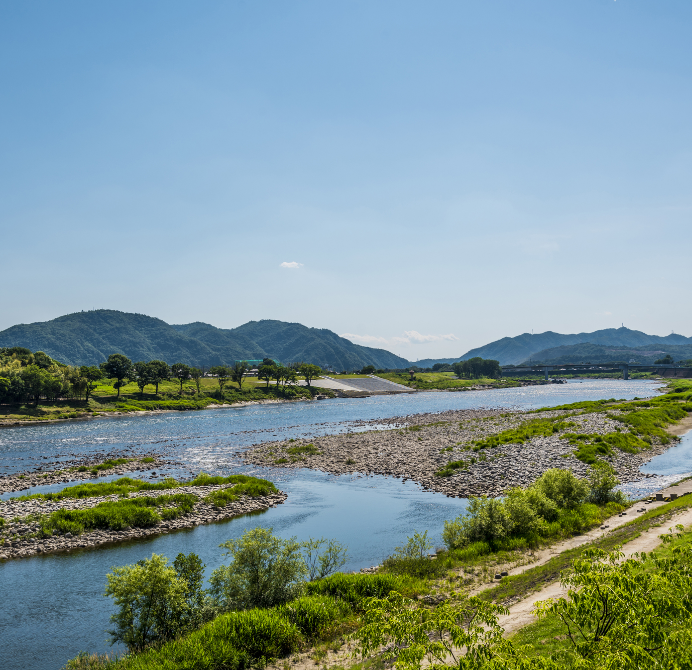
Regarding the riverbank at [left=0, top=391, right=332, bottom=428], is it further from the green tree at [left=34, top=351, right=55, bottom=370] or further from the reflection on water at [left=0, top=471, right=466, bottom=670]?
the reflection on water at [left=0, top=471, right=466, bottom=670]

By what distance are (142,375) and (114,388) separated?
9161mm

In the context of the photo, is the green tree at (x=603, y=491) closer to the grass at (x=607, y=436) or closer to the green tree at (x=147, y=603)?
the grass at (x=607, y=436)

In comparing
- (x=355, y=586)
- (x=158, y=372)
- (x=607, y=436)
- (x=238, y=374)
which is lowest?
(x=355, y=586)

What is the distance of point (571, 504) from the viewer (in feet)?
88.8

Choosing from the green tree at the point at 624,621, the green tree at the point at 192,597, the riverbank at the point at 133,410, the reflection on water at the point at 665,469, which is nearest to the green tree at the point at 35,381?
the riverbank at the point at 133,410

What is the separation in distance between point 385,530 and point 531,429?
113 feet

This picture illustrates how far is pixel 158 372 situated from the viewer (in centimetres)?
14025

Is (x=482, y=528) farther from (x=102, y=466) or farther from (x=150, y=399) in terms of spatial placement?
(x=150, y=399)

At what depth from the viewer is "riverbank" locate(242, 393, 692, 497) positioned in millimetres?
37719

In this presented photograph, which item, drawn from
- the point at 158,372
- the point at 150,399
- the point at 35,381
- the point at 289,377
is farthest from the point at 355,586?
the point at 289,377

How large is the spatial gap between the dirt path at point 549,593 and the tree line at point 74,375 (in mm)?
115252

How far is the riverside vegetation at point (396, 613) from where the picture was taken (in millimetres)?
6605

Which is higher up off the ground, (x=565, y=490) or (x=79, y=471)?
(x=565, y=490)

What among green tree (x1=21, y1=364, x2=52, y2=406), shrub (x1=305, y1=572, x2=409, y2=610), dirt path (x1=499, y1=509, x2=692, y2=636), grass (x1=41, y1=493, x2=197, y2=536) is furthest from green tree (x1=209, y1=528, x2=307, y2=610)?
green tree (x1=21, y1=364, x2=52, y2=406)
